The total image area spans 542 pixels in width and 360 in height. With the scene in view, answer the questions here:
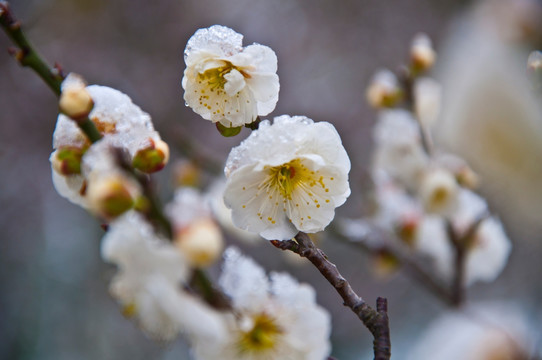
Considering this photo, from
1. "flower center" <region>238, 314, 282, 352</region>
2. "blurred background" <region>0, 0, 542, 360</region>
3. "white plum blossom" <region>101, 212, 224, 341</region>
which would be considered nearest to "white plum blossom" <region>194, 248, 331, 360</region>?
"flower center" <region>238, 314, 282, 352</region>

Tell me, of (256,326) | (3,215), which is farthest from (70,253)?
(256,326)

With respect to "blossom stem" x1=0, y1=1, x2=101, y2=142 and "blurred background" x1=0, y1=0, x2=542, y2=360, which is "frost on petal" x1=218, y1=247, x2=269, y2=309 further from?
"blurred background" x1=0, y1=0, x2=542, y2=360

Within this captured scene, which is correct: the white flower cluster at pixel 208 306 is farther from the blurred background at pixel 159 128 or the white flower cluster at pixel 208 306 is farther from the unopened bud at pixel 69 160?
the blurred background at pixel 159 128

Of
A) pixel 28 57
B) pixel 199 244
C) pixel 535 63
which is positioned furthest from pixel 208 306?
pixel 535 63

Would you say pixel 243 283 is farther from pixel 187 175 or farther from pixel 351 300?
pixel 187 175

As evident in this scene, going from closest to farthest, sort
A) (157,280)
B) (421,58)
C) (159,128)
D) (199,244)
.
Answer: (157,280) < (199,244) < (421,58) < (159,128)
